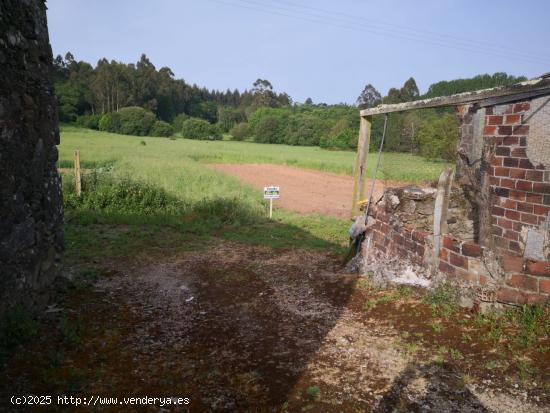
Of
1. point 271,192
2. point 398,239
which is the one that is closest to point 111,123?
point 271,192

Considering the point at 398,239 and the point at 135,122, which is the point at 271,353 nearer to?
the point at 398,239

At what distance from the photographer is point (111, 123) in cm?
5650

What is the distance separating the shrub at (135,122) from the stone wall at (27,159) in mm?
56146

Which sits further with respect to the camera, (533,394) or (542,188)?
(542,188)

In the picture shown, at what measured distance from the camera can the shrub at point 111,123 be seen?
56.5 meters

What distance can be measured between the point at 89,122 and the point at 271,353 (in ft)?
210

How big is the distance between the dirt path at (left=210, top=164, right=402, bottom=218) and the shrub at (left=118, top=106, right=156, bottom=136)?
34.6 metres

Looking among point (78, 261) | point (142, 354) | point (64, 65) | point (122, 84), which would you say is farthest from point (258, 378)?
point (64, 65)

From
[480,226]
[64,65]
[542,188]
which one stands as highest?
[64,65]

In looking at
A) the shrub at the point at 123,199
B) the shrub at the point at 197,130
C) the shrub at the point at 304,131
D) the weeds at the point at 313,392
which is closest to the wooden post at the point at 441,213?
the weeds at the point at 313,392

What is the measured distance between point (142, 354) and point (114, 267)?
3.02 m

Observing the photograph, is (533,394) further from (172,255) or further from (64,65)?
(64,65)

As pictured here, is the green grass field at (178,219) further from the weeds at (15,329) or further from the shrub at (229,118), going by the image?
the shrub at (229,118)

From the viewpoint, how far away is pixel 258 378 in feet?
9.63
